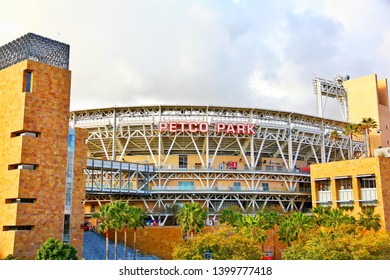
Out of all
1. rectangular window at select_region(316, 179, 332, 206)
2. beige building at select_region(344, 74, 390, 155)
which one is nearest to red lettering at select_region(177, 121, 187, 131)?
rectangular window at select_region(316, 179, 332, 206)

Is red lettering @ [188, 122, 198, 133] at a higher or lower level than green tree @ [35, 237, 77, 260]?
higher

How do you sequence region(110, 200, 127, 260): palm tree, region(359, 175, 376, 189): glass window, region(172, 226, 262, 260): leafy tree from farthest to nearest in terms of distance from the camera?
region(359, 175, 376, 189): glass window
region(110, 200, 127, 260): palm tree
region(172, 226, 262, 260): leafy tree

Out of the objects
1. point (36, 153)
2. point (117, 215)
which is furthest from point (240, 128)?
point (36, 153)

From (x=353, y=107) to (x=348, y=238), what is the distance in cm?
9098

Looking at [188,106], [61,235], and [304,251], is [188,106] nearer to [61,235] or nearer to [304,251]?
[61,235]

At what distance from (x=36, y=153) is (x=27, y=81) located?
7677 mm

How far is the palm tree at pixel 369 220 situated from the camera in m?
60.1

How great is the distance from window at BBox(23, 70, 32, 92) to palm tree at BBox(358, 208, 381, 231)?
44.6m

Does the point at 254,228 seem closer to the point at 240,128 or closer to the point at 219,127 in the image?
the point at 219,127

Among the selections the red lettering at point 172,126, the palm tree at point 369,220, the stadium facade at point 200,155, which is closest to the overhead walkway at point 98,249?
the stadium facade at point 200,155

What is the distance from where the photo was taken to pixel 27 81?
154 feet

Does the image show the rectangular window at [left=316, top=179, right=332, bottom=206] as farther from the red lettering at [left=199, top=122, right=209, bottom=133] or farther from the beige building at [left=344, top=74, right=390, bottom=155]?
the beige building at [left=344, top=74, right=390, bottom=155]

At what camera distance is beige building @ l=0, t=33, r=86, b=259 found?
44.4m

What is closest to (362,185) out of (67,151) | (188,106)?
(188,106)
